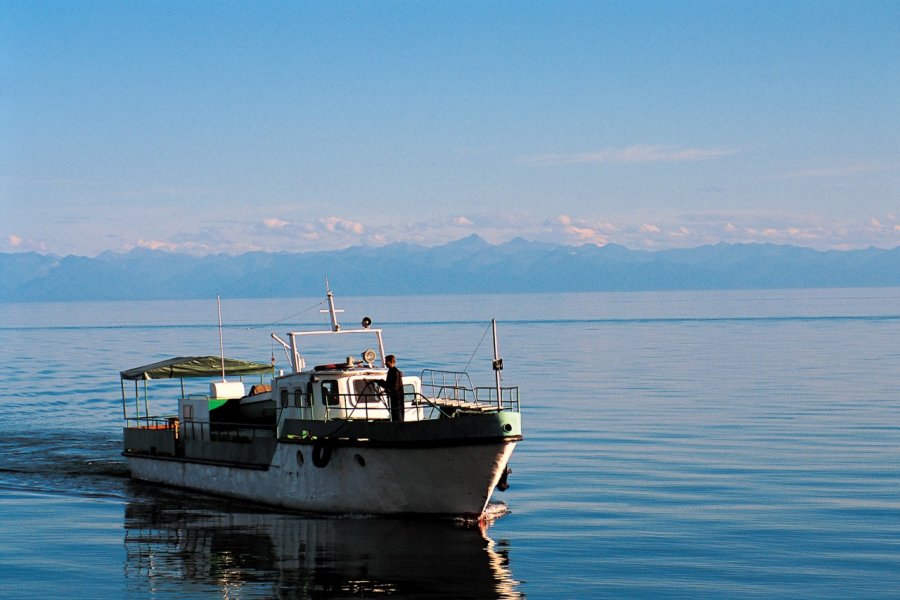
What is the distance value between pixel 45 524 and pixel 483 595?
520 inches

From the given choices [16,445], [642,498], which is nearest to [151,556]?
[642,498]

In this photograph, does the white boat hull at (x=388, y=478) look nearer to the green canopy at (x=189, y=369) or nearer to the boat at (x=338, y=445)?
the boat at (x=338, y=445)

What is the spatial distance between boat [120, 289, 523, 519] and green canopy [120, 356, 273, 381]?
8.3 inches

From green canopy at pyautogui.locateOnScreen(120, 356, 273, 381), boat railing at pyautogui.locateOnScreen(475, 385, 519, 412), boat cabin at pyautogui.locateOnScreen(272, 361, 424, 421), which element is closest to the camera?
boat railing at pyautogui.locateOnScreen(475, 385, 519, 412)

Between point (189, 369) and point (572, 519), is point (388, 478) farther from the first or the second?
point (189, 369)

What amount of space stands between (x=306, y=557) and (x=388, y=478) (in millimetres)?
4001

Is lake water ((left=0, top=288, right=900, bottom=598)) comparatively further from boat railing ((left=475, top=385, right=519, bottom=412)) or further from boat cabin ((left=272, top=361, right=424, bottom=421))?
boat cabin ((left=272, top=361, right=424, bottom=421))

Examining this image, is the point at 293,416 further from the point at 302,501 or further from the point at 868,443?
the point at 868,443

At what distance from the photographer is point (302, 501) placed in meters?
30.4

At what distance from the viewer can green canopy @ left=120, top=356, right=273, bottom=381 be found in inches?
1485

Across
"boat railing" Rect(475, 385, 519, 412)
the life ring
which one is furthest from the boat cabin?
"boat railing" Rect(475, 385, 519, 412)

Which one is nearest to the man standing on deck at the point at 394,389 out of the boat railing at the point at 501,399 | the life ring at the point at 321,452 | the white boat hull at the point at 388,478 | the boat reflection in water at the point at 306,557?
the white boat hull at the point at 388,478

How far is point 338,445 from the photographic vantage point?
95.8 ft

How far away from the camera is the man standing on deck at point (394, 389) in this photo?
2933cm
